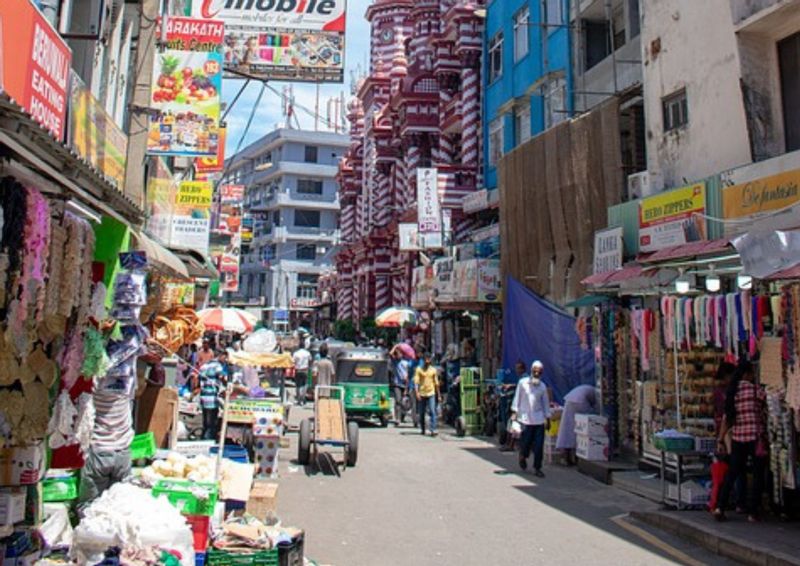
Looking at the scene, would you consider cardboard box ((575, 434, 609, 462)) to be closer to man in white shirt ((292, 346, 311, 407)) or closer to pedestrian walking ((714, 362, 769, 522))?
pedestrian walking ((714, 362, 769, 522))

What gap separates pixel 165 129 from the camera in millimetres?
10578

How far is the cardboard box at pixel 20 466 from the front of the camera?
5.59 meters

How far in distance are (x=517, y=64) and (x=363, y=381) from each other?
1168 cm

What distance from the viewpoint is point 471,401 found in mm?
→ 16516

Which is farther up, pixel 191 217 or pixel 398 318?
pixel 191 217

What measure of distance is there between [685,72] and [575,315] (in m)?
5.70

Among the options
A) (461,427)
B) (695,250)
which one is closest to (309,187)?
(461,427)

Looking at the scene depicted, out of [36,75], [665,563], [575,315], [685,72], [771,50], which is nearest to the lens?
[36,75]

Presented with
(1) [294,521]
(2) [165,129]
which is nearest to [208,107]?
(2) [165,129]

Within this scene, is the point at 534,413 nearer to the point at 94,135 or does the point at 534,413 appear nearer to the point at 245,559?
the point at 245,559

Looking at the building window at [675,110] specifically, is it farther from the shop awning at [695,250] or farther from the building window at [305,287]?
the building window at [305,287]

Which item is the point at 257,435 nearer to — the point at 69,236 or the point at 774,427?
the point at 69,236

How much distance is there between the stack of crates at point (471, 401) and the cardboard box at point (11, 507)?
1185 centimetres

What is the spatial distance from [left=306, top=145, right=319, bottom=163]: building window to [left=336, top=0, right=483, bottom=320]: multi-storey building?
54.6 feet
